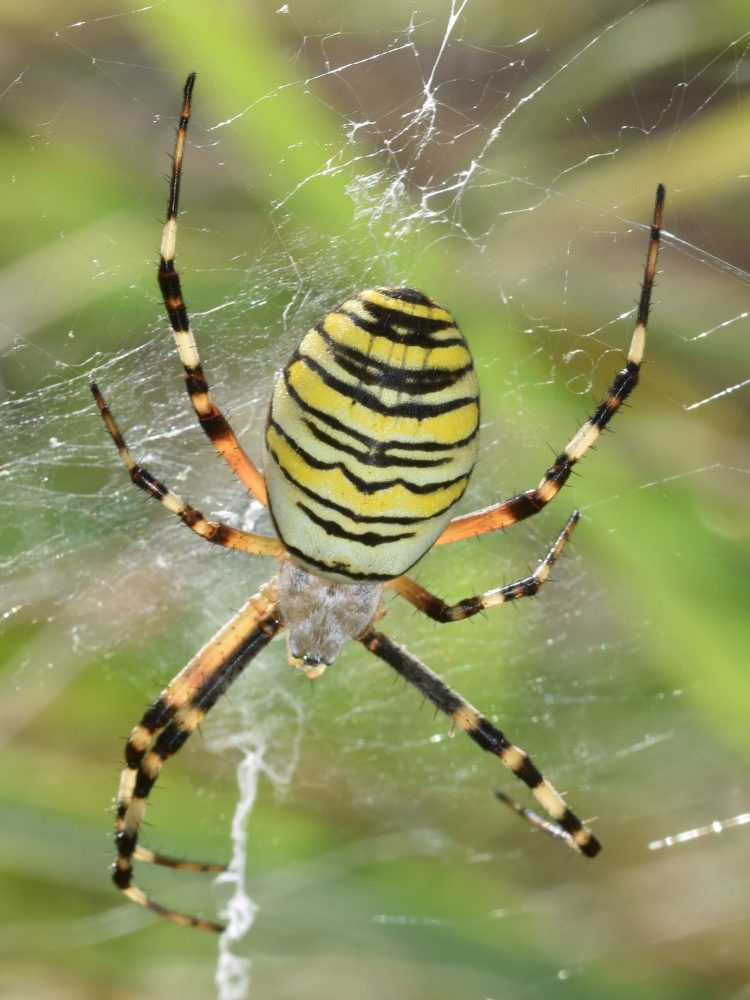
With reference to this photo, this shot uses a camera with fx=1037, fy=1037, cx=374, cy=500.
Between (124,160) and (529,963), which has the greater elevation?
(124,160)

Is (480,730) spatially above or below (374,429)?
below

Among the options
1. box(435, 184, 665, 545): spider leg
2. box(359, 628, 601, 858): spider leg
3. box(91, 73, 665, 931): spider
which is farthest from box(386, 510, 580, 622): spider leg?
box(359, 628, 601, 858): spider leg

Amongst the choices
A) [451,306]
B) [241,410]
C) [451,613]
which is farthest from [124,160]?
[451,613]

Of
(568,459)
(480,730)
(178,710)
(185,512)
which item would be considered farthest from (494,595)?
(178,710)

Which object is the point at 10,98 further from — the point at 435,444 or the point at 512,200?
the point at 435,444

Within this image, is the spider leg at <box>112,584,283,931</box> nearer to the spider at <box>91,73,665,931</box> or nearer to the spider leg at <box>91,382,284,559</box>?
the spider at <box>91,73,665,931</box>

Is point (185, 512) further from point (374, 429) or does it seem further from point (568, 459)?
point (568, 459)

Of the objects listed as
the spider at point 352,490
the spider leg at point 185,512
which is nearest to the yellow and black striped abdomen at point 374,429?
the spider at point 352,490
